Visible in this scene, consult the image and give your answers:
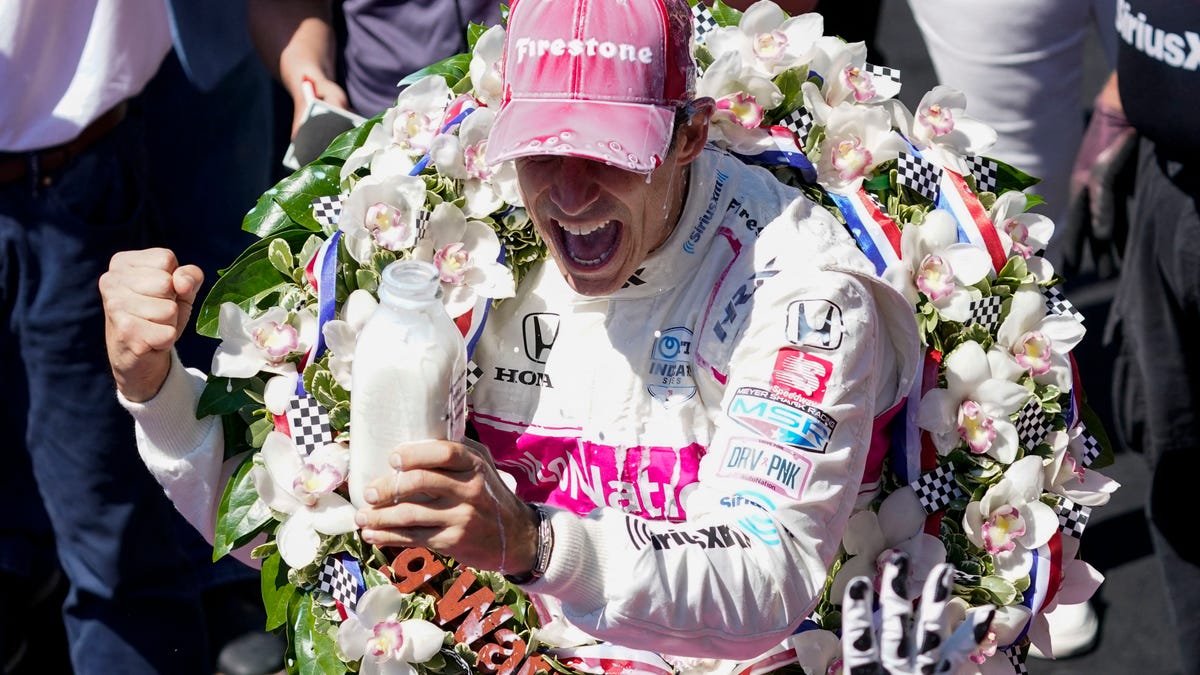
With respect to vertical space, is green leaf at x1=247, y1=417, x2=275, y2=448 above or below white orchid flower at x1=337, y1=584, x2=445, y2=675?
above

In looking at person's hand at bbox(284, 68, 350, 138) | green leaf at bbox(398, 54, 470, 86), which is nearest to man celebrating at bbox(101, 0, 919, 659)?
green leaf at bbox(398, 54, 470, 86)

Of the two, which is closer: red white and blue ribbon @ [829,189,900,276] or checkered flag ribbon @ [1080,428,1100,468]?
red white and blue ribbon @ [829,189,900,276]

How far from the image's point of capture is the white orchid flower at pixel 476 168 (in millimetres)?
3055

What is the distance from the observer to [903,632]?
2.18 metres

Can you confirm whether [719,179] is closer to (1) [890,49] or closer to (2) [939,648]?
(2) [939,648]

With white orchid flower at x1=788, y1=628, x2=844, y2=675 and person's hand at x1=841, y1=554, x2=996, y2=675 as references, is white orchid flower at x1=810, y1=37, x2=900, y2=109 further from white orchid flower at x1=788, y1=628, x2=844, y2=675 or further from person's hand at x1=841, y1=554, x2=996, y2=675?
person's hand at x1=841, y1=554, x2=996, y2=675

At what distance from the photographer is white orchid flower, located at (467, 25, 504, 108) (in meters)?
3.17

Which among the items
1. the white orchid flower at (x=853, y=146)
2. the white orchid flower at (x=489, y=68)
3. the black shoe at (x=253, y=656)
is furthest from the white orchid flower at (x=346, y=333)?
the black shoe at (x=253, y=656)

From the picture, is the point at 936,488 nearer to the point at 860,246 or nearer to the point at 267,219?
the point at 860,246

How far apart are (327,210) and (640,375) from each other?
2.47 feet

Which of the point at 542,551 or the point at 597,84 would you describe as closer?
the point at 542,551

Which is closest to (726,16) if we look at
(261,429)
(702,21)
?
(702,21)

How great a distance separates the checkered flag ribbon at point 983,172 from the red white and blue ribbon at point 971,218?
114mm

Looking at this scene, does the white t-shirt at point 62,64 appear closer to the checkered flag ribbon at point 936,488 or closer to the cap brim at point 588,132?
the cap brim at point 588,132
